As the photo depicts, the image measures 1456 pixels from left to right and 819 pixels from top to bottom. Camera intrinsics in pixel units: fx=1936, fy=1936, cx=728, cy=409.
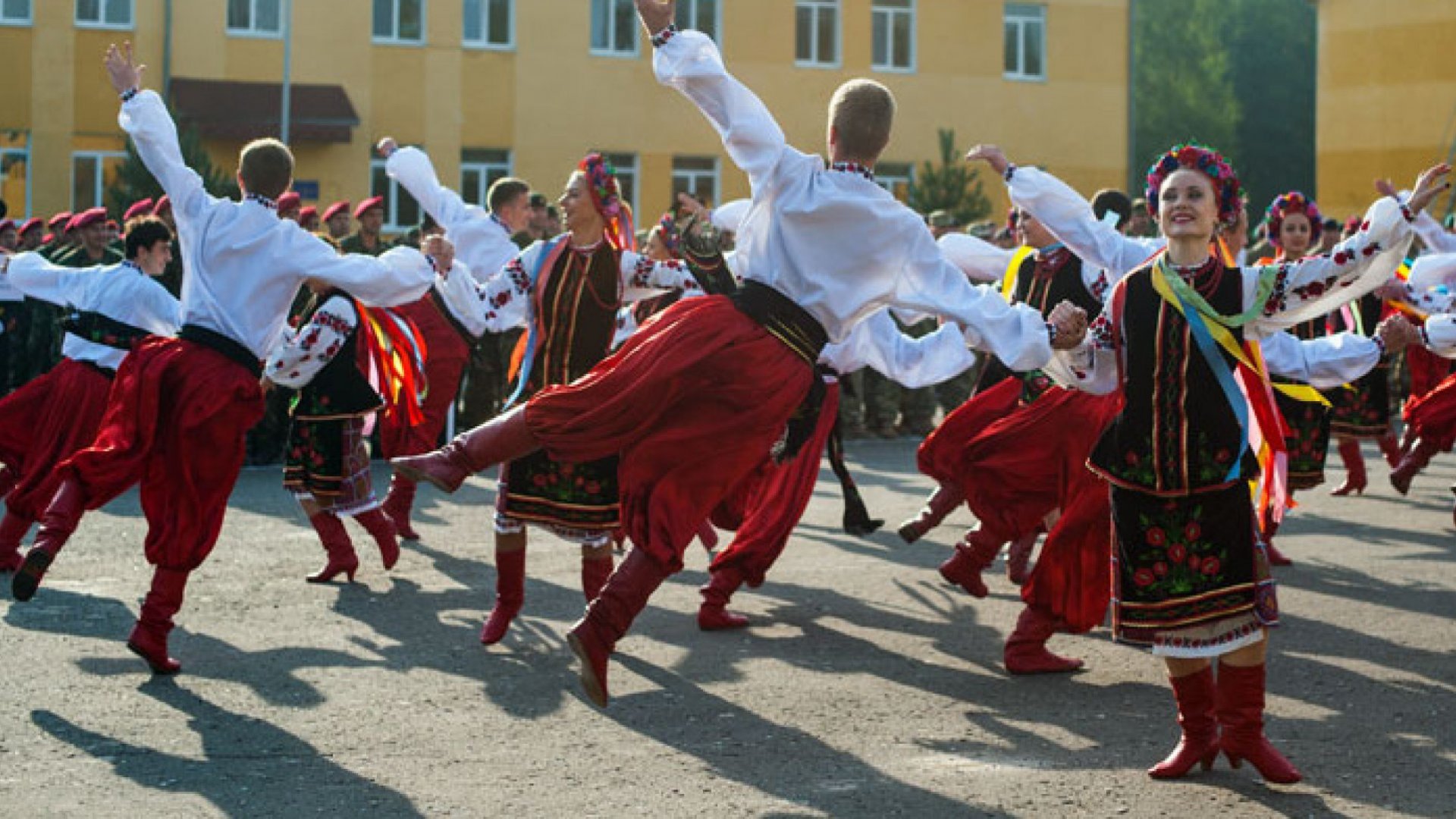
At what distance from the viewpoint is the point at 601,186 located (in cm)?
803

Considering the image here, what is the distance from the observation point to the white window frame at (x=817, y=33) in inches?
1259

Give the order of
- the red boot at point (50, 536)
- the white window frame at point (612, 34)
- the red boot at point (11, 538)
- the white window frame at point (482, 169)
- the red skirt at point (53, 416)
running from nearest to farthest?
the red boot at point (50, 536), the red boot at point (11, 538), the red skirt at point (53, 416), the white window frame at point (482, 169), the white window frame at point (612, 34)

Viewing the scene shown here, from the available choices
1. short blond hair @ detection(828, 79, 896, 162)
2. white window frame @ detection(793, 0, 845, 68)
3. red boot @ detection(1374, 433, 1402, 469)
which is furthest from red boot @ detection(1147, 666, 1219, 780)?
white window frame @ detection(793, 0, 845, 68)

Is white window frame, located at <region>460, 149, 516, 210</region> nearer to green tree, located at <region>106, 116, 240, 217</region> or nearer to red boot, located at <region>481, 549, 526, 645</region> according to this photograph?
green tree, located at <region>106, 116, 240, 217</region>

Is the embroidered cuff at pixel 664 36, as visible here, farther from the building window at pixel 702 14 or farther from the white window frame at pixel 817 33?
the white window frame at pixel 817 33

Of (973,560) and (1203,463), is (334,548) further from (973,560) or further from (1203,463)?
(1203,463)

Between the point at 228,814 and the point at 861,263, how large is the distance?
2.58m

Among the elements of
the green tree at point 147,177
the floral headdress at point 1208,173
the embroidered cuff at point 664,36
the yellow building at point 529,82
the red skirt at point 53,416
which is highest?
the yellow building at point 529,82

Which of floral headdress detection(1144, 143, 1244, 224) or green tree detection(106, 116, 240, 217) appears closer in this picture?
floral headdress detection(1144, 143, 1244, 224)

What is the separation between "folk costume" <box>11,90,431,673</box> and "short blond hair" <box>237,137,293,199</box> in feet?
0.21

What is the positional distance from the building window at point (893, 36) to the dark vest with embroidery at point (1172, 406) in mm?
27265

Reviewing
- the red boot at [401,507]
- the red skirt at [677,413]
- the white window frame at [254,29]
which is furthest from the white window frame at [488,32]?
the red skirt at [677,413]

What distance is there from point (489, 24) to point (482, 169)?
223cm

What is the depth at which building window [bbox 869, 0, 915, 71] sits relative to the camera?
1288 inches
